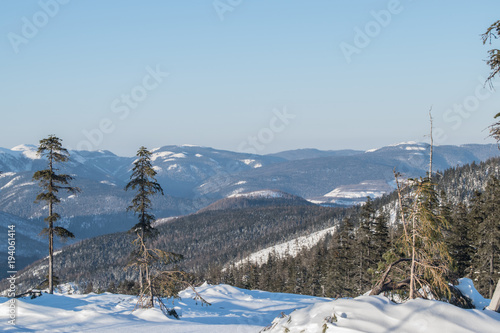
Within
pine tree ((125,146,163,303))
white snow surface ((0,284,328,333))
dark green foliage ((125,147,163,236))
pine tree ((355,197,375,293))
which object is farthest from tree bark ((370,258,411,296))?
pine tree ((355,197,375,293))

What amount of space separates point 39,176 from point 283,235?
17987cm

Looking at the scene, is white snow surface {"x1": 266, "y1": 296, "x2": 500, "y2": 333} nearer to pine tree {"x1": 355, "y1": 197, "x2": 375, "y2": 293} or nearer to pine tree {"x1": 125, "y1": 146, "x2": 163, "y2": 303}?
pine tree {"x1": 125, "y1": 146, "x2": 163, "y2": 303}

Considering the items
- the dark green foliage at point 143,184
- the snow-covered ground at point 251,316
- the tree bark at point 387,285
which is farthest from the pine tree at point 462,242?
the tree bark at point 387,285

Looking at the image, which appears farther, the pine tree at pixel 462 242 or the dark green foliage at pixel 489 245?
the pine tree at pixel 462 242

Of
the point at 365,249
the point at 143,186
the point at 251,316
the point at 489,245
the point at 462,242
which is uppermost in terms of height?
the point at 143,186

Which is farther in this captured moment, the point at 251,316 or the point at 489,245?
→ the point at 489,245

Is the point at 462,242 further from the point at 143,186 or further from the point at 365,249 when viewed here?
the point at 143,186

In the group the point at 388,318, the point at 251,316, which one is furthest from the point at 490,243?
the point at 388,318

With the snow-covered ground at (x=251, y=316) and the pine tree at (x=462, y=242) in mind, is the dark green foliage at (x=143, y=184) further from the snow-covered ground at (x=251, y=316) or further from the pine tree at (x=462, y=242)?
the pine tree at (x=462, y=242)

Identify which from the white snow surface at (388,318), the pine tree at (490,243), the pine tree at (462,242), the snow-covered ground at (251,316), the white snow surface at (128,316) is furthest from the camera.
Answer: the pine tree at (462,242)

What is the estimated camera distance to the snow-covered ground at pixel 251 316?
25.7 ft

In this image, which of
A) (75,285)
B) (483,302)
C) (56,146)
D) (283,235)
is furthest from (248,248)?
(483,302)

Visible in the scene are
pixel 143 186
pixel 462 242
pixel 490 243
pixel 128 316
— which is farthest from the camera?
pixel 462 242

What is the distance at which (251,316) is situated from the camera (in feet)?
53.8
